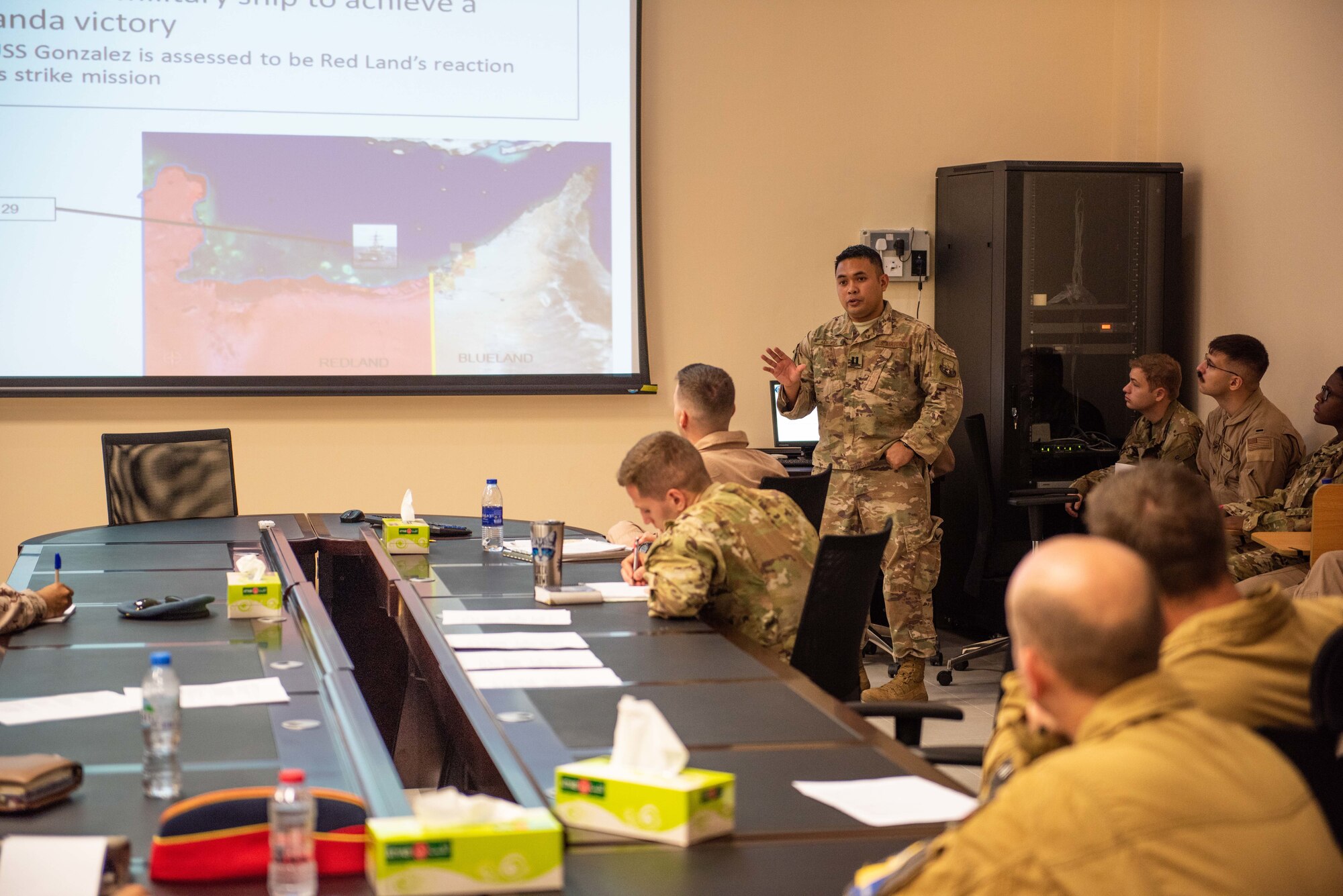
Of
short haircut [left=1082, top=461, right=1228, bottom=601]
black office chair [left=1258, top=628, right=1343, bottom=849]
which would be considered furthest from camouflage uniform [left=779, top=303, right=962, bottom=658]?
black office chair [left=1258, top=628, right=1343, bottom=849]

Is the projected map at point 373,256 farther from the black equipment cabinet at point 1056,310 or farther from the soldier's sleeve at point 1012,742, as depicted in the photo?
the soldier's sleeve at point 1012,742

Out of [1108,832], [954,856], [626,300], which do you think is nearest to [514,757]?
[954,856]

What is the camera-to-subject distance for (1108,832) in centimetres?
109

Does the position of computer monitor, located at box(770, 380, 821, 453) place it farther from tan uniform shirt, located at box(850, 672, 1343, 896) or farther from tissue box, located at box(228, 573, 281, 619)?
tan uniform shirt, located at box(850, 672, 1343, 896)

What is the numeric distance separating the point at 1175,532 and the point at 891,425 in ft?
10.8

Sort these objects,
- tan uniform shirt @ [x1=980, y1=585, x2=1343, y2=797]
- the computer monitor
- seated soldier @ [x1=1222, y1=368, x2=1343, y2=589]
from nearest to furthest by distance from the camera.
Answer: tan uniform shirt @ [x1=980, y1=585, x2=1343, y2=797]
seated soldier @ [x1=1222, y1=368, x2=1343, y2=589]
the computer monitor

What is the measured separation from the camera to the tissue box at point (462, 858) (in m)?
1.33

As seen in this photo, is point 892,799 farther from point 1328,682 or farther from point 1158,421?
point 1158,421

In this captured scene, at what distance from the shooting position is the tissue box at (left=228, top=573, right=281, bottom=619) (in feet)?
9.20

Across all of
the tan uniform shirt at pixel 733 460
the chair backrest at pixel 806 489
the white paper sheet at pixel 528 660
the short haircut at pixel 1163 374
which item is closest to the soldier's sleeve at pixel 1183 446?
the short haircut at pixel 1163 374

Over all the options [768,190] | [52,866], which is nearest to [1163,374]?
[768,190]

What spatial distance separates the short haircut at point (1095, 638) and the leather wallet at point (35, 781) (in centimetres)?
116

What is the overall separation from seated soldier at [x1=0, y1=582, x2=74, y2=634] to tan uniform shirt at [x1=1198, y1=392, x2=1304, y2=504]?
152 inches

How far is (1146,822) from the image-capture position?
1.10 m
